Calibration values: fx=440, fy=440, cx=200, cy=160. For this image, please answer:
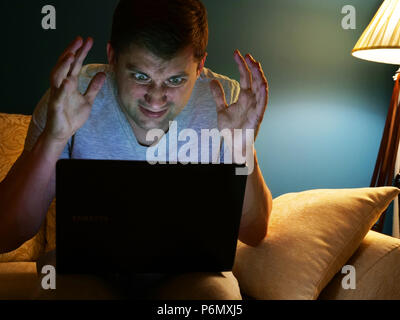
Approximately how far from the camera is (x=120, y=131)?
117 centimetres

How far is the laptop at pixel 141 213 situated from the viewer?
0.74 meters

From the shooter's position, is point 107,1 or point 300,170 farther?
point 300,170

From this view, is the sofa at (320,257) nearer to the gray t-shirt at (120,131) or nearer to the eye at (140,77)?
the gray t-shirt at (120,131)

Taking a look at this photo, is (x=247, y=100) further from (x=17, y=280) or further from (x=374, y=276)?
(x=17, y=280)

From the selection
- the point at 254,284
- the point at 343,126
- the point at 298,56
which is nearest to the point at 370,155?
the point at 343,126

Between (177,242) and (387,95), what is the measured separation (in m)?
1.74

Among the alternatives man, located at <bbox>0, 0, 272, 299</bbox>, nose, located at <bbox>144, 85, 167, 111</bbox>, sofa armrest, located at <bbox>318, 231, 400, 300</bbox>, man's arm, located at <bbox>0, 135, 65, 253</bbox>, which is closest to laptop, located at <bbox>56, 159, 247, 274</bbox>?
man, located at <bbox>0, 0, 272, 299</bbox>

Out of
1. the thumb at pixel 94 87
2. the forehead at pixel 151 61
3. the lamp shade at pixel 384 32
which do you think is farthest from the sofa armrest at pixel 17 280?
the lamp shade at pixel 384 32

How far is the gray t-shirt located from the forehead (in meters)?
0.11

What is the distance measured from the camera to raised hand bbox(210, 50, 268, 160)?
1.05m

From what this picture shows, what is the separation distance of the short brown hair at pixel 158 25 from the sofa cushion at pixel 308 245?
564mm

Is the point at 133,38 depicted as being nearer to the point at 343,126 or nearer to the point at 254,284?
the point at 254,284

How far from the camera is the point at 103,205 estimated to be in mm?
749
